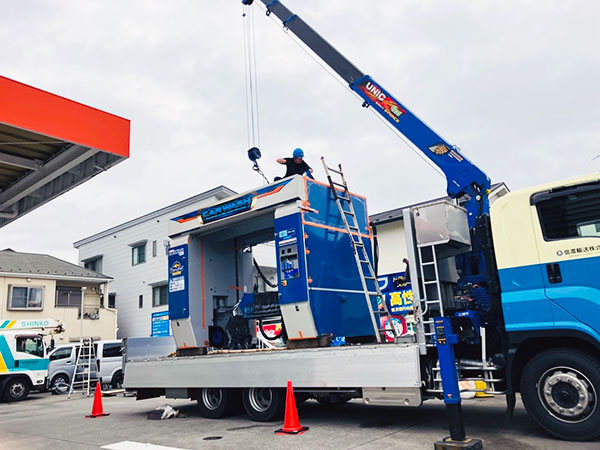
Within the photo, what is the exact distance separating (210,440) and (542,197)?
5.28 m

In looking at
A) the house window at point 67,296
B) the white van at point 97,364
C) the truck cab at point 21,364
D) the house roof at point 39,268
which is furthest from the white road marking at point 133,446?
the house window at point 67,296

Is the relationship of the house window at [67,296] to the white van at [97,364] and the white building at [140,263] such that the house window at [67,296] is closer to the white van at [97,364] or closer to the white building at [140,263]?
the white building at [140,263]

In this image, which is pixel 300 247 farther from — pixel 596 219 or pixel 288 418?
pixel 596 219

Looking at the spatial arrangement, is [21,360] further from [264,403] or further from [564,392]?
[564,392]

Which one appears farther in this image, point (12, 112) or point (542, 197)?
point (542, 197)

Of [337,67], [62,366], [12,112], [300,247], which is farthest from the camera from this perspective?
[62,366]

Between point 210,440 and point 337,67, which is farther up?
point 337,67

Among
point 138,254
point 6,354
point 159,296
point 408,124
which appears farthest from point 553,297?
point 138,254

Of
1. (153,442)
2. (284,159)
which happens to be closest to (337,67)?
(284,159)

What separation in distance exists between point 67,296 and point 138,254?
427 cm

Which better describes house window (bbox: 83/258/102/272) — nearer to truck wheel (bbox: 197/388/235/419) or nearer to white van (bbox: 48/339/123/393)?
white van (bbox: 48/339/123/393)

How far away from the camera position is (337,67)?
34.1 ft

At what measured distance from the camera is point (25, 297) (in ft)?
84.1

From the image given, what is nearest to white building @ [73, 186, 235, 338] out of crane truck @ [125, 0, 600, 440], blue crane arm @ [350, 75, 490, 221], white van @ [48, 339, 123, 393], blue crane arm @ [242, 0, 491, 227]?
white van @ [48, 339, 123, 393]
